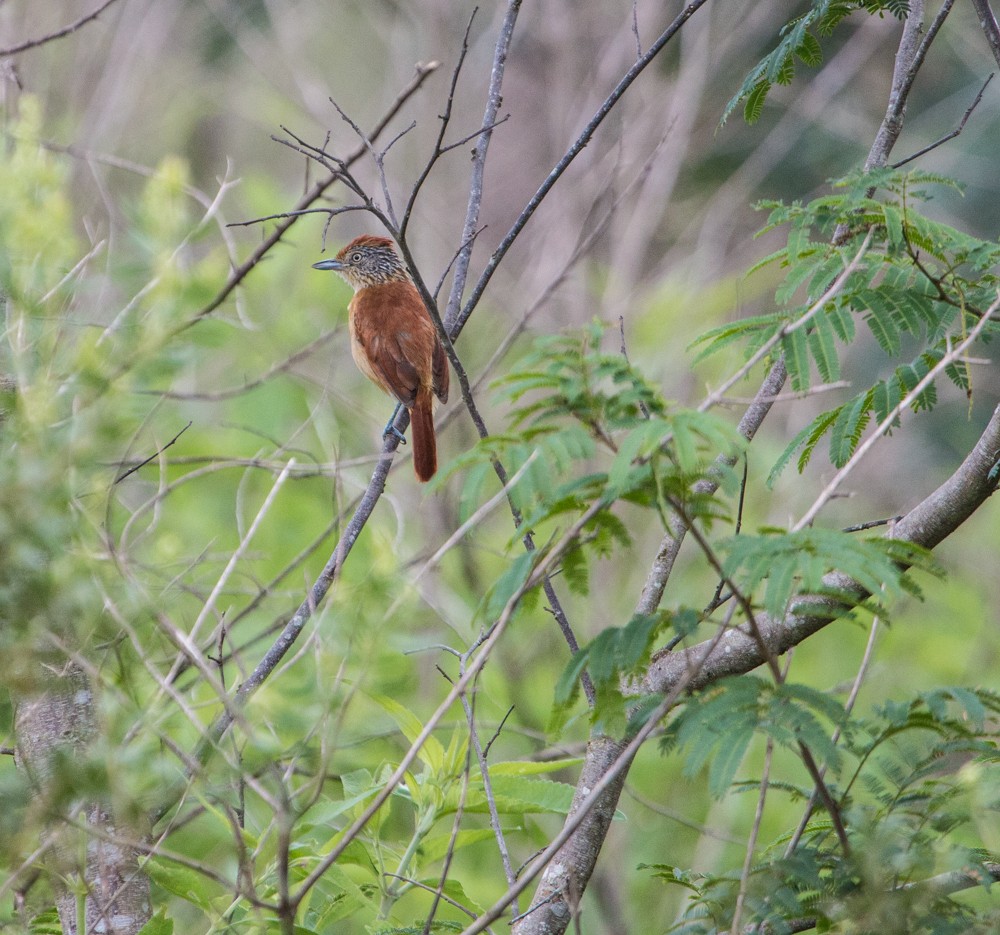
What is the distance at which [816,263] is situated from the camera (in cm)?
227

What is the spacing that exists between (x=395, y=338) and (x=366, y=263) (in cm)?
72

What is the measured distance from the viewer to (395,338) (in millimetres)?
5625

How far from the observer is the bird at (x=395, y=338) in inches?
207

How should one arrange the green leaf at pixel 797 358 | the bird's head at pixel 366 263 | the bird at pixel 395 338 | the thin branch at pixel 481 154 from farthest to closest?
1. the bird's head at pixel 366 263
2. the bird at pixel 395 338
3. the thin branch at pixel 481 154
4. the green leaf at pixel 797 358

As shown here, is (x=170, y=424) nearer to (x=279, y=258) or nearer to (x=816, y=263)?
(x=279, y=258)

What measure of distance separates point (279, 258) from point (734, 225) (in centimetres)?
441

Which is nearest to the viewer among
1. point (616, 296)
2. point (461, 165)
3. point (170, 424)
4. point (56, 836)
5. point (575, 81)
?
point (56, 836)

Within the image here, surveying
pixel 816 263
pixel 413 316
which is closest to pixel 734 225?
pixel 413 316

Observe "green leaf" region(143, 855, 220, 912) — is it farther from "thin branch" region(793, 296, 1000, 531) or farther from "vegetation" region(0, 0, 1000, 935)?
"thin branch" region(793, 296, 1000, 531)

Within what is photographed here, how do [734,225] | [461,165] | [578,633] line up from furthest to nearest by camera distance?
1. [734,225]
2. [461,165]
3. [578,633]

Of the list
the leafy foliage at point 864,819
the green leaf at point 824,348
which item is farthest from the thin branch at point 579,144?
the leafy foliage at point 864,819

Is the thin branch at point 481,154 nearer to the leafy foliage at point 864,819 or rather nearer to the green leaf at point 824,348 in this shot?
the green leaf at point 824,348

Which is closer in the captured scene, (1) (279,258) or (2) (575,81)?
(1) (279,258)

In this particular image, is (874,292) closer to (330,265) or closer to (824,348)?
(824,348)
